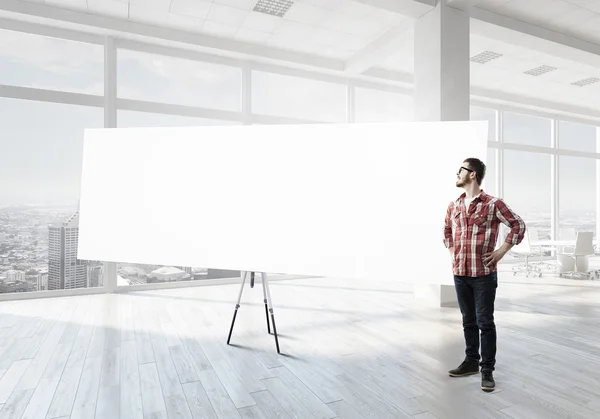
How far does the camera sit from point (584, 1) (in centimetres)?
500

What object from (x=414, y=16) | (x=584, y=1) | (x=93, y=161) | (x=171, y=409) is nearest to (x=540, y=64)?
(x=584, y=1)

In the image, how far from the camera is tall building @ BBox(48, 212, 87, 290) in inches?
210

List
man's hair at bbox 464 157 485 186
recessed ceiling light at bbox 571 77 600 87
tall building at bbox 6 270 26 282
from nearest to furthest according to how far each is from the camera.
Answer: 1. man's hair at bbox 464 157 485 186
2. tall building at bbox 6 270 26 282
3. recessed ceiling light at bbox 571 77 600 87

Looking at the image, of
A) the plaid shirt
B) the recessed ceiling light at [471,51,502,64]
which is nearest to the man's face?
the plaid shirt

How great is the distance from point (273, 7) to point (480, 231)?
3949 mm

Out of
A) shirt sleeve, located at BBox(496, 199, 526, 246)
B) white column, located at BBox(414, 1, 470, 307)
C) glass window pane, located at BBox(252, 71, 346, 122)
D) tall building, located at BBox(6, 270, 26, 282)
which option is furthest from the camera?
glass window pane, located at BBox(252, 71, 346, 122)

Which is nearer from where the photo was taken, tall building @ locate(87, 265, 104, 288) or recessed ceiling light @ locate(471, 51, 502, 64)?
tall building @ locate(87, 265, 104, 288)

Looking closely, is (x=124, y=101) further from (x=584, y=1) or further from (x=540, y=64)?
(x=540, y=64)

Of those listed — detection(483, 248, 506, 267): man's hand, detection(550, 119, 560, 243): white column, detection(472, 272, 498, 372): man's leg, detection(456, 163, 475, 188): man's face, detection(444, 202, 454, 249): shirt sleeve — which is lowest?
detection(472, 272, 498, 372): man's leg

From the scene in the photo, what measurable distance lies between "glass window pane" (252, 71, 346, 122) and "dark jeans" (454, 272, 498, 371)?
471cm

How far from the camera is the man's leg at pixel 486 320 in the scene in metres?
2.53

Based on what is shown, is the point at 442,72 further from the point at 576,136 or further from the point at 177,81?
the point at 576,136

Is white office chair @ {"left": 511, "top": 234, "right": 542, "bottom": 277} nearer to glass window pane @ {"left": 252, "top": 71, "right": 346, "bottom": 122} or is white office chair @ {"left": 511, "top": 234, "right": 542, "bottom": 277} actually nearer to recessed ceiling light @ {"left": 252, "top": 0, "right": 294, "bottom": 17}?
glass window pane @ {"left": 252, "top": 71, "right": 346, "bottom": 122}

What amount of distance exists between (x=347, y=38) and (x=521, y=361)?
468cm
